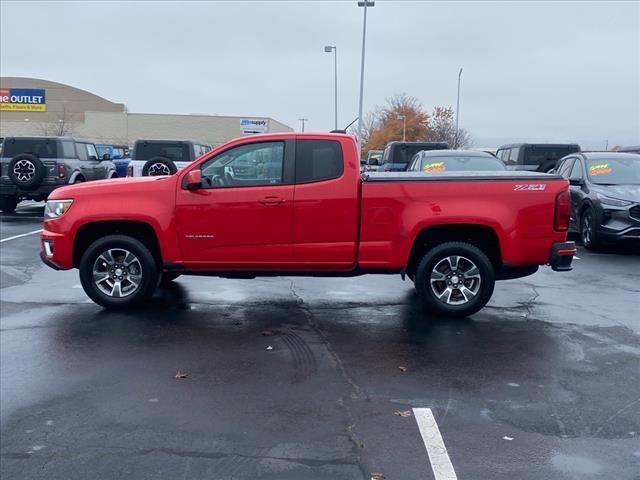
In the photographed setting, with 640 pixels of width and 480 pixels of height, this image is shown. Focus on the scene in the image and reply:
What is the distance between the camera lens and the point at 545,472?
4.15m

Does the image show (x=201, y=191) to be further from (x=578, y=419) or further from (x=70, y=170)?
(x=70, y=170)

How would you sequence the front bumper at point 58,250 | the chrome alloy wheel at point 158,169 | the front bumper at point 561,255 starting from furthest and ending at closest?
the chrome alloy wheel at point 158,169, the front bumper at point 58,250, the front bumper at point 561,255

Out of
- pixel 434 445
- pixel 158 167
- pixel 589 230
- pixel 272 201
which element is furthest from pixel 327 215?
pixel 158 167

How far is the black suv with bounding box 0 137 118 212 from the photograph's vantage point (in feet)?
56.3

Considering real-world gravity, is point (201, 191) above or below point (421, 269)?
above

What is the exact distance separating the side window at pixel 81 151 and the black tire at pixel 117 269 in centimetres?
1246

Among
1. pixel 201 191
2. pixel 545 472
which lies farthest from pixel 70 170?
pixel 545 472

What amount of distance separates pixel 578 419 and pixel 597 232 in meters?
7.92

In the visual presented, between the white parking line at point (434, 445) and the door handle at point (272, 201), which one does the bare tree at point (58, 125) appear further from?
the white parking line at point (434, 445)

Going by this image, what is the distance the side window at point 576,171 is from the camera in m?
13.6

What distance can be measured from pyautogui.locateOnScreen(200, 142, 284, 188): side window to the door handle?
0.21 metres

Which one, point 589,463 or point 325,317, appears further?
point 325,317

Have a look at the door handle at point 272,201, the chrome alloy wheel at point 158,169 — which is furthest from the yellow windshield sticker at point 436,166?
the chrome alloy wheel at point 158,169

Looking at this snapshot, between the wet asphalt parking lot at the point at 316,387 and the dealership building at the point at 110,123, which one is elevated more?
the dealership building at the point at 110,123
